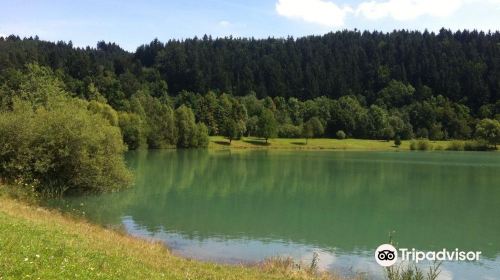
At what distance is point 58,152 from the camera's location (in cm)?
3644

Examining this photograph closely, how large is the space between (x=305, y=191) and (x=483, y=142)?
359ft

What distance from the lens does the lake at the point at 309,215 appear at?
2534 cm

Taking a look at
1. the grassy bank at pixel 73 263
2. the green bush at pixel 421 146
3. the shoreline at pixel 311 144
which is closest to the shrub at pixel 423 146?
the green bush at pixel 421 146

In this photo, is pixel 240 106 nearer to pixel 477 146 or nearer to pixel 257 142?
pixel 257 142

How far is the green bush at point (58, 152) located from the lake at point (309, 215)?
5.68ft

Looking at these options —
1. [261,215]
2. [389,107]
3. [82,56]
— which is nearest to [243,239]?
[261,215]

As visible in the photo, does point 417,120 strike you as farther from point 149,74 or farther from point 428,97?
point 149,74

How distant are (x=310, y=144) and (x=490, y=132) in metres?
49.3

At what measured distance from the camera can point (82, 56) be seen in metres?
164

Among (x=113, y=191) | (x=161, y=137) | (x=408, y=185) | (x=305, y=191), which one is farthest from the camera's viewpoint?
(x=161, y=137)

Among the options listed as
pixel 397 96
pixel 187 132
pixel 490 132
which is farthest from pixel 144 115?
pixel 397 96

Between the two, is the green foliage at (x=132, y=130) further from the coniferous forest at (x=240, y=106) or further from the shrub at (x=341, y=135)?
the shrub at (x=341, y=135)

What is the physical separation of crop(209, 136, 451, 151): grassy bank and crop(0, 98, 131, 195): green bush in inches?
3385

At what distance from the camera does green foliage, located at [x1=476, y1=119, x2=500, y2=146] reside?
140m
